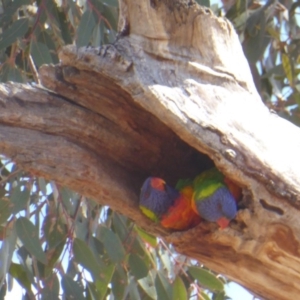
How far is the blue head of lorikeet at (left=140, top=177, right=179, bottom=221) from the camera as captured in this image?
174 cm

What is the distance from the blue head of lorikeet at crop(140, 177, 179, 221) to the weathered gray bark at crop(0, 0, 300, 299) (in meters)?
0.06

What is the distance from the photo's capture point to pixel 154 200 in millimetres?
1740

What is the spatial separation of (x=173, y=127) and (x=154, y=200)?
0.25 meters

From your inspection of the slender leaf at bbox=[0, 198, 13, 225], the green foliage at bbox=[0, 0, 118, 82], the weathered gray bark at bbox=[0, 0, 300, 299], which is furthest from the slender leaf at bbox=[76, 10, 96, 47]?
the slender leaf at bbox=[0, 198, 13, 225]

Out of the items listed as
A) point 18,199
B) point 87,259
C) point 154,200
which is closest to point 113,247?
point 87,259

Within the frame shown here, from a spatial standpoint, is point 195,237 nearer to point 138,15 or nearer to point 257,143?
point 257,143

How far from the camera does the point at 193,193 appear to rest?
73.4 inches

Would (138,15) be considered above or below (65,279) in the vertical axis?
above

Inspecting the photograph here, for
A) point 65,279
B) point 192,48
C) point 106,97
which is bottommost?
point 65,279

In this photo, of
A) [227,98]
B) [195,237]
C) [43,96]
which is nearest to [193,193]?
[195,237]

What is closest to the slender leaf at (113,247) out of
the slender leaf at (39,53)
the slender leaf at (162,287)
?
the slender leaf at (162,287)

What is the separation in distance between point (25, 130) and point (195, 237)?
54 centimetres

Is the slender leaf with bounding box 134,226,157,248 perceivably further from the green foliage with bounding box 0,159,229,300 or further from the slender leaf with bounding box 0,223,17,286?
the slender leaf with bounding box 0,223,17,286

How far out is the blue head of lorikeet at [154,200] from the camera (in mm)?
1738
